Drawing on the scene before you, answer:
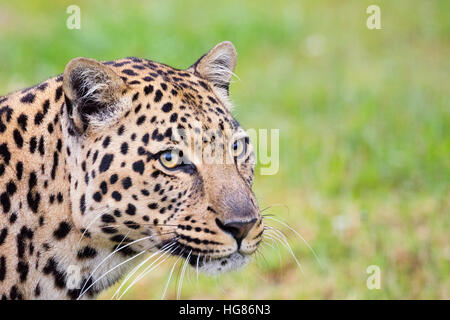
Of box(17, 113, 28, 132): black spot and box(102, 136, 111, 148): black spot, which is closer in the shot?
box(102, 136, 111, 148): black spot

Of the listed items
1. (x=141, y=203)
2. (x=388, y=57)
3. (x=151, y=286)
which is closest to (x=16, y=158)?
(x=141, y=203)

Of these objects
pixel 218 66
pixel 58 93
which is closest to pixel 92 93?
pixel 58 93

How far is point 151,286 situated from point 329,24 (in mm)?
8146

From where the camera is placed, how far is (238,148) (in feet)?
16.7

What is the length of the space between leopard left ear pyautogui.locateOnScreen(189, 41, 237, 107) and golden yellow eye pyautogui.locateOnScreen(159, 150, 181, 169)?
916 millimetres

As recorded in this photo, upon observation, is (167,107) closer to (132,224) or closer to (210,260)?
(132,224)

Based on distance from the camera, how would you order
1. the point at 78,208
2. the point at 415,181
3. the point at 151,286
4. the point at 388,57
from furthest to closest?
1. the point at 388,57
2. the point at 415,181
3. the point at 151,286
4. the point at 78,208

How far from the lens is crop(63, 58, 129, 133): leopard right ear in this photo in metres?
4.62

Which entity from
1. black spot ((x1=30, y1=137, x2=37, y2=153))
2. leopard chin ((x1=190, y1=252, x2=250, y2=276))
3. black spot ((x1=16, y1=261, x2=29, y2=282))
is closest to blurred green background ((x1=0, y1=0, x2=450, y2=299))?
leopard chin ((x1=190, y1=252, x2=250, y2=276))

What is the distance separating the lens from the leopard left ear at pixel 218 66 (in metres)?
5.52

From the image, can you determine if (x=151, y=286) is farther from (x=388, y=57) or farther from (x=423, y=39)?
(x=423, y=39)

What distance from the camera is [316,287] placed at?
7598 millimetres

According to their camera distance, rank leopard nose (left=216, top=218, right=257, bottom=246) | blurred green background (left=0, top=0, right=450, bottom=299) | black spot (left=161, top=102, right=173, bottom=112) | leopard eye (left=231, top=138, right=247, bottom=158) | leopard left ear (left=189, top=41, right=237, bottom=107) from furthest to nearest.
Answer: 1. blurred green background (left=0, top=0, right=450, bottom=299)
2. leopard left ear (left=189, top=41, right=237, bottom=107)
3. leopard eye (left=231, top=138, right=247, bottom=158)
4. black spot (left=161, top=102, right=173, bottom=112)
5. leopard nose (left=216, top=218, right=257, bottom=246)

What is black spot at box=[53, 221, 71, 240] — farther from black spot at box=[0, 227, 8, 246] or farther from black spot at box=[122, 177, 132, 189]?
black spot at box=[122, 177, 132, 189]
